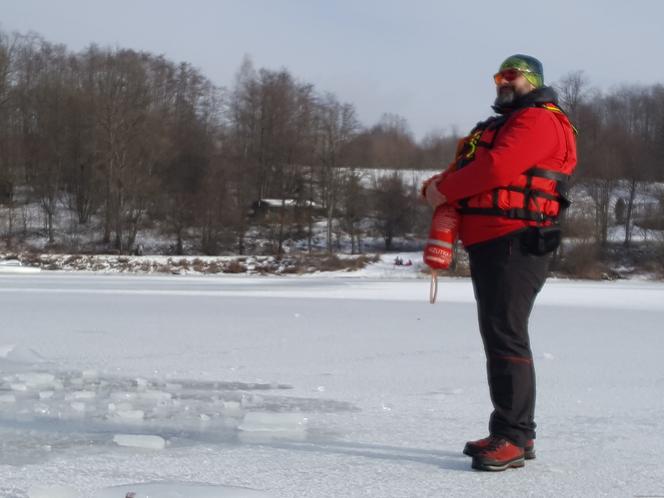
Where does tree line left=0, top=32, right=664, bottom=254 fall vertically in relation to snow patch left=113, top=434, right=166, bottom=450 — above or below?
→ above

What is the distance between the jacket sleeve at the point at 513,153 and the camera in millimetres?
2824

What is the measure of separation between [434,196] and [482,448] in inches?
38.6

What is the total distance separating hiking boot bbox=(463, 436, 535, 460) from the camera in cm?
289

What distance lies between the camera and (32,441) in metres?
3.17

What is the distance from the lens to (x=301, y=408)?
3.86m

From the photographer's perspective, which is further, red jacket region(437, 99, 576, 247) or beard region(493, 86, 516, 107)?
beard region(493, 86, 516, 107)

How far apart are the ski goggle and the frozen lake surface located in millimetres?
1492

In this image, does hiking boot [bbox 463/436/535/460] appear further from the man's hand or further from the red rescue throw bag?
the man's hand

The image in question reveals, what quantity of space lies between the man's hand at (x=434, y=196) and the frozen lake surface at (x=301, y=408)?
1003 mm

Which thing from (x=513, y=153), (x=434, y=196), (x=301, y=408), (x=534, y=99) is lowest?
(x=301, y=408)

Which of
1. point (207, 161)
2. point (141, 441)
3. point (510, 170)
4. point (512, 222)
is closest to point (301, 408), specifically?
point (141, 441)

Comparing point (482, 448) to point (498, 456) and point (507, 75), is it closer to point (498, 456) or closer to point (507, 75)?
point (498, 456)

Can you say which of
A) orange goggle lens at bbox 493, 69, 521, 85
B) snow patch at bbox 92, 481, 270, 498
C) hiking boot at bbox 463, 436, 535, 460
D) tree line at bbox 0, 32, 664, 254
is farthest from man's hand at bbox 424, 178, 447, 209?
tree line at bbox 0, 32, 664, 254

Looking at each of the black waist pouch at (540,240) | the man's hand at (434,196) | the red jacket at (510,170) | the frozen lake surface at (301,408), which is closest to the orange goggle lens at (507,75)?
the red jacket at (510,170)
